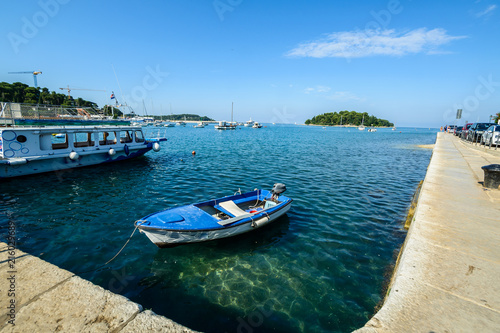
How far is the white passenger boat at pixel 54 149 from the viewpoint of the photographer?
51.5 ft

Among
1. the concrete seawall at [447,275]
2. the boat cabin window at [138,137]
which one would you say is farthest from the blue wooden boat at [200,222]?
the boat cabin window at [138,137]

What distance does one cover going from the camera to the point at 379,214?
11.1 metres

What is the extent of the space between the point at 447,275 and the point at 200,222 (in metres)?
6.71

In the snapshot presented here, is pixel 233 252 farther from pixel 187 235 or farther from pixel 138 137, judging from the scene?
pixel 138 137

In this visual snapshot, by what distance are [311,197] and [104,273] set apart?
10832 millimetres

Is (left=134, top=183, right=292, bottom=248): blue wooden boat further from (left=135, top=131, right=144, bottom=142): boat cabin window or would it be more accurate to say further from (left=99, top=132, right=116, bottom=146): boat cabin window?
(left=135, top=131, right=144, bottom=142): boat cabin window

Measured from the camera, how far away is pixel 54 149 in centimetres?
1839

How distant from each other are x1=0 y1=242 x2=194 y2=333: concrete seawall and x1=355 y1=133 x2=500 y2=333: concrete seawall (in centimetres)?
353

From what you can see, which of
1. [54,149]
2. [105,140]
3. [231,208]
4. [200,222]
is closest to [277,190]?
[231,208]

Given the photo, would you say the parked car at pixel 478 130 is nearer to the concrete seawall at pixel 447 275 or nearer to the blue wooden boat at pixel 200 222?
the concrete seawall at pixel 447 275

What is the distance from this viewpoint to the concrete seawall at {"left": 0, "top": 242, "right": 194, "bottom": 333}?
10.3ft

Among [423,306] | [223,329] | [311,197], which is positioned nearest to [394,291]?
[423,306]

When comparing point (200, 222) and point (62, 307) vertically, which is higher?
point (62, 307)

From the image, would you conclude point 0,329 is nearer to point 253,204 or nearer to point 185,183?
point 253,204
